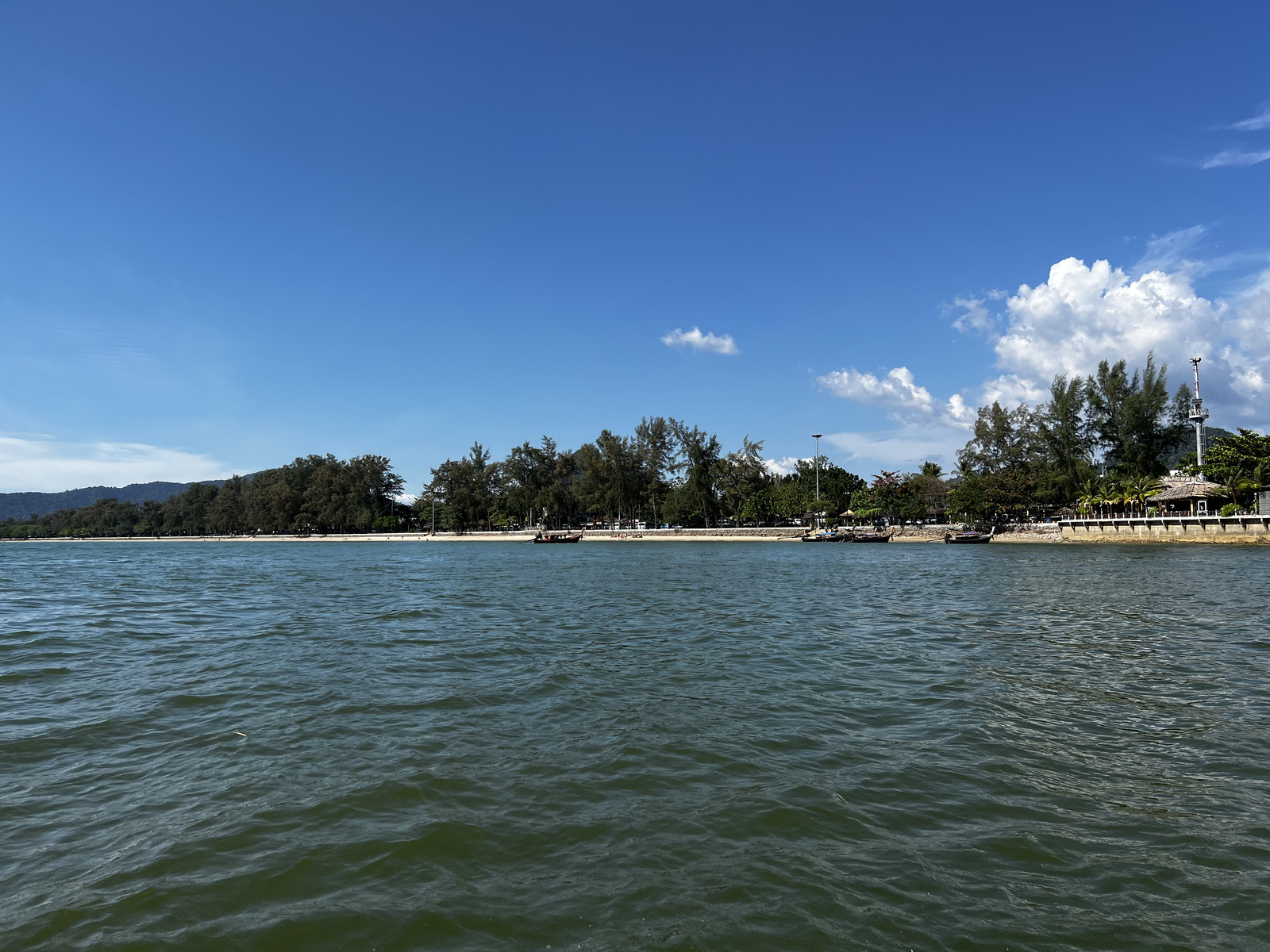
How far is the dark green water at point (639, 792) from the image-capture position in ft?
13.1

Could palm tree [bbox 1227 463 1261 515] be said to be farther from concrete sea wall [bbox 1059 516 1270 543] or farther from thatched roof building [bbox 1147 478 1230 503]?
concrete sea wall [bbox 1059 516 1270 543]

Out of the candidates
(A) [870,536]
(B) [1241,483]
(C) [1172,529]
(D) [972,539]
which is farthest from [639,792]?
(A) [870,536]

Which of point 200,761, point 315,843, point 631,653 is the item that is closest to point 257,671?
point 200,761

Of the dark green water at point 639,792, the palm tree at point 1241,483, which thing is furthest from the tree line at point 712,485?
the dark green water at point 639,792

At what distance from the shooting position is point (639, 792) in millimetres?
5879

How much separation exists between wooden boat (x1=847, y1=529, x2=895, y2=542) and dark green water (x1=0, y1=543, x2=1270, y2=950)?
6755cm

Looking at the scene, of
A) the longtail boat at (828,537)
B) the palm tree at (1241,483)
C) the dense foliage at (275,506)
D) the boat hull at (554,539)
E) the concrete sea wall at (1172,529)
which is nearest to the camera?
the concrete sea wall at (1172,529)

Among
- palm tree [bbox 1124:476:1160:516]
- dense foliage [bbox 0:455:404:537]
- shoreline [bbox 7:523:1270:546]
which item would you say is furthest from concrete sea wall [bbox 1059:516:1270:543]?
dense foliage [bbox 0:455:404:537]

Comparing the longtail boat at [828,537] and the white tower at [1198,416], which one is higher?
the white tower at [1198,416]

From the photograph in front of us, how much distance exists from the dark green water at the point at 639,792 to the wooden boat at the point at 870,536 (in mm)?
67546

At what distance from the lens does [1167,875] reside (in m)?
4.41

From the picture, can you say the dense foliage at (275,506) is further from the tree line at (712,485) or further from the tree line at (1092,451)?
the tree line at (1092,451)

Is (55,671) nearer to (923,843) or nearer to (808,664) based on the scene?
(808,664)

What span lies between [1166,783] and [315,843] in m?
6.89
